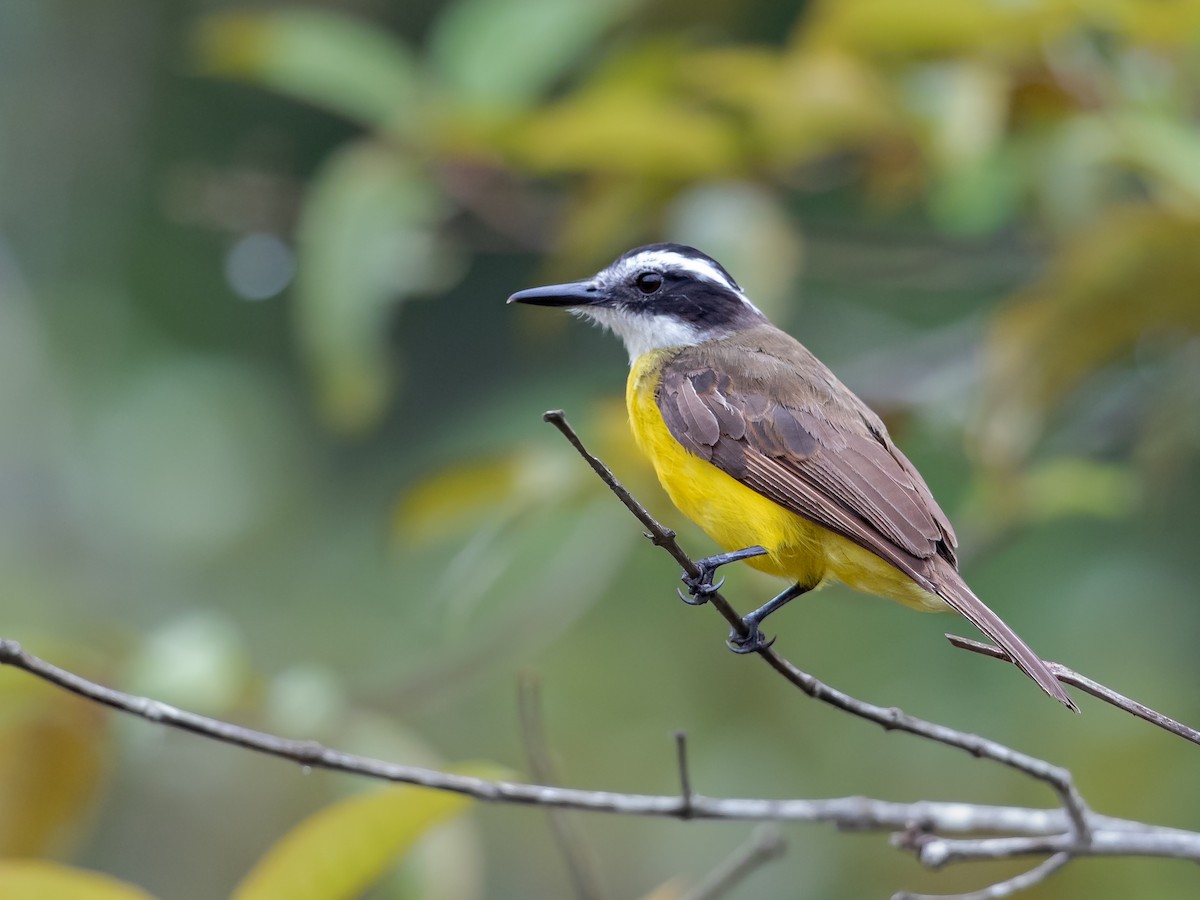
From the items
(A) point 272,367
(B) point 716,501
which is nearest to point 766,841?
(B) point 716,501

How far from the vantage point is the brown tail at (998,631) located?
7.52ft

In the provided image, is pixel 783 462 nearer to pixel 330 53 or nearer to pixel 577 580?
A: pixel 577 580

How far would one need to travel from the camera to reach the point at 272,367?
7047mm

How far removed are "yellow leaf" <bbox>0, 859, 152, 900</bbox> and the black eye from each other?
2118 millimetres

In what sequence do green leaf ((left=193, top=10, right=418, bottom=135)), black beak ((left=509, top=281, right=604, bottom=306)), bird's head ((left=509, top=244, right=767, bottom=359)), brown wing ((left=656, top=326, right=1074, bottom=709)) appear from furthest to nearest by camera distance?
green leaf ((left=193, top=10, right=418, bottom=135)), bird's head ((left=509, top=244, right=767, bottom=359)), black beak ((left=509, top=281, right=604, bottom=306)), brown wing ((left=656, top=326, right=1074, bottom=709))

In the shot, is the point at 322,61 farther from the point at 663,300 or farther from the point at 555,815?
the point at 555,815

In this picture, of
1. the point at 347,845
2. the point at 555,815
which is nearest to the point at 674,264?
the point at 555,815

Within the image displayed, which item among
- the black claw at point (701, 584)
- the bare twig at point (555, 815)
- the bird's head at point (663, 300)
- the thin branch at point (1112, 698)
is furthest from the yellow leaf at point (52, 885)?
the bird's head at point (663, 300)

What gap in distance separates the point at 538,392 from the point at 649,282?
1423 millimetres

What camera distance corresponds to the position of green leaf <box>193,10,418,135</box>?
14.3 feet

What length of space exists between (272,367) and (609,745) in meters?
2.40

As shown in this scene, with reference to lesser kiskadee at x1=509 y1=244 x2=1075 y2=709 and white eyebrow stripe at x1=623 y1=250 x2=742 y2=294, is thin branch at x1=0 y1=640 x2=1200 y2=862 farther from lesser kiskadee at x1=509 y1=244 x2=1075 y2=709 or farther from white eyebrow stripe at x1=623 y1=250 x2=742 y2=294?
white eyebrow stripe at x1=623 y1=250 x2=742 y2=294

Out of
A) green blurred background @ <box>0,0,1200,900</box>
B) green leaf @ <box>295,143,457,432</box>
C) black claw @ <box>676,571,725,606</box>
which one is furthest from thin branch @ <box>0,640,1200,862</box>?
green leaf @ <box>295,143,457,432</box>

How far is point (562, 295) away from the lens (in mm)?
3701
